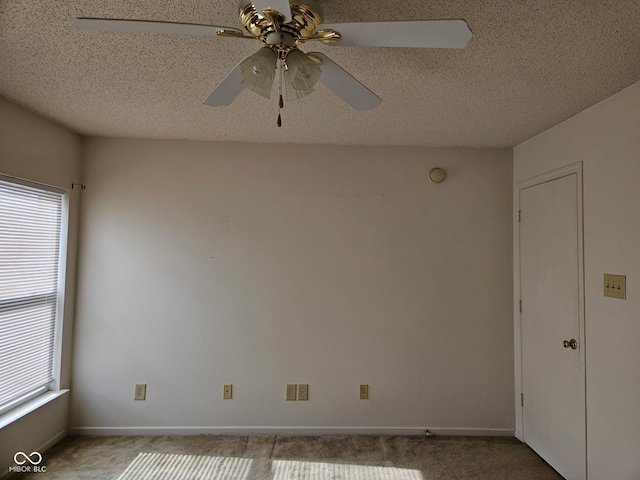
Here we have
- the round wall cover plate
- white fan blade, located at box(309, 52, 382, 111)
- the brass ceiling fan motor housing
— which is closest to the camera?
the brass ceiling fan motor housing

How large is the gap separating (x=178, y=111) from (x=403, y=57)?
4.88 feet

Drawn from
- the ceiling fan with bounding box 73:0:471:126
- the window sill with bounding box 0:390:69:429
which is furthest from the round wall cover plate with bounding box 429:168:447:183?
the window sill with bounding box 0:390:69:429

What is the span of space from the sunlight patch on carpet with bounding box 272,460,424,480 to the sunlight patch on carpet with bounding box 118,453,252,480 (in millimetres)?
247

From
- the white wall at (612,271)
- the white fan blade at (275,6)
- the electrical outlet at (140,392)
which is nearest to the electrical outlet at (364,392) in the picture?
the white wall at (612,271)

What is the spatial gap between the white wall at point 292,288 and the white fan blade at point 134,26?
5.91 feet

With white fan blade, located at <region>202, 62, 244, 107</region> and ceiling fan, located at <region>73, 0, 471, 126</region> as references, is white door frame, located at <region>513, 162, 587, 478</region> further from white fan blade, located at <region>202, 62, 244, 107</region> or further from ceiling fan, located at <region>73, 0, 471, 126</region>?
white fan blade, located at <region>202, 62, 244, 107</region>

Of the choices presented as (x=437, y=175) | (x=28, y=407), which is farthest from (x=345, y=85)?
(x=28, y=407)

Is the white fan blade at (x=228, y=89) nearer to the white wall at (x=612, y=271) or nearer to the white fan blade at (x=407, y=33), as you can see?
the white fan blade at (x=407, y=33)

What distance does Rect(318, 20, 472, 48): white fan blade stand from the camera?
38.2 inches

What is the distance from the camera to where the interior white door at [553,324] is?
2.13m

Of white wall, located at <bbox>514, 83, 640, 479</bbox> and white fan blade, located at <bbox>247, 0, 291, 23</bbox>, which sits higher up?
white fan blade, located at <bbox>247, 0, 291, 23</bbox>

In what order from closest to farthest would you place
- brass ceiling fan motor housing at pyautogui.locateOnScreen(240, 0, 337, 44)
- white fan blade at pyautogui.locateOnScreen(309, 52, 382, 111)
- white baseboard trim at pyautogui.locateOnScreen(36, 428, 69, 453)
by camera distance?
brass ceiling fan motor housing at pyautogui.locateOnScreen(240, 0, 337, 44) → white fan blade at pyautogui.locateOnScreen(309, 52, 382, 111) → white baseboard trim at pyautogui.locateOnScreen(36, 428, 69, 453)

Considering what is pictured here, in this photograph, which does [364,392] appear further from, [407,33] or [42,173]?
[42,173]

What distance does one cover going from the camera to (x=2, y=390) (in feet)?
7.01
